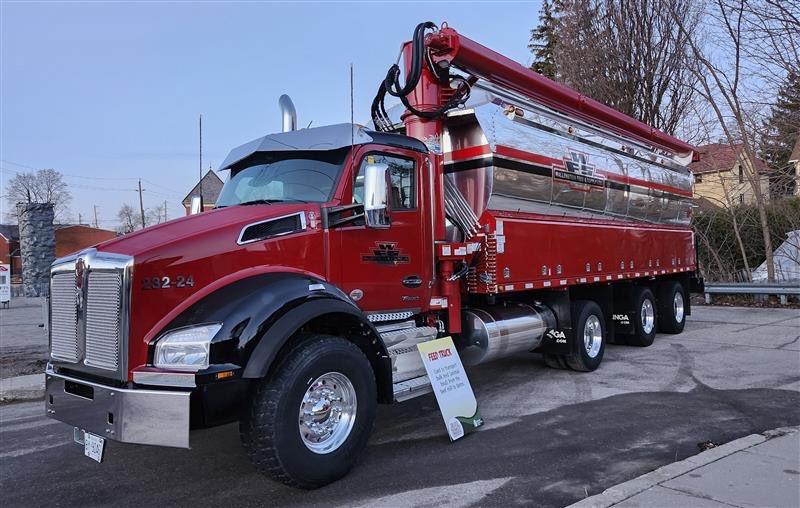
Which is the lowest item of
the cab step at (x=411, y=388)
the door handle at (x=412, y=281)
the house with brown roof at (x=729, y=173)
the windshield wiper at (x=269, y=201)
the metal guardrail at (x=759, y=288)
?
the cab step at (x=411, y=388)

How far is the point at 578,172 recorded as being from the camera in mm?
8062

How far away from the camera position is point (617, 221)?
9281mm

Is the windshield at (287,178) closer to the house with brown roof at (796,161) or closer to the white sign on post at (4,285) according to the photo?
the house with brown roof at (796,161)

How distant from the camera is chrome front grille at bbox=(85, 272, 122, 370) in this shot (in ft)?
12.5

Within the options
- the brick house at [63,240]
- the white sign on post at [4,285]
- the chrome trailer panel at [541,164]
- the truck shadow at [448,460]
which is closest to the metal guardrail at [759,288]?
the chrome trailer panel at [541,164]

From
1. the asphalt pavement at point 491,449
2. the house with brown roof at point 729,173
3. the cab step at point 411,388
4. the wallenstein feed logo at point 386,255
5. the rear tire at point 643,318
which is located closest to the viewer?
the asphalt pavement at point 491,449

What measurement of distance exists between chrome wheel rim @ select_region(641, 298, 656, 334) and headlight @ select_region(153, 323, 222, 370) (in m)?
8.55

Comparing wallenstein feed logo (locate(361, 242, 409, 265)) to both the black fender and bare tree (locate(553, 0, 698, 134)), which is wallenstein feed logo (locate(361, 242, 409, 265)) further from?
bare tree (locate(553, 0, 698, 134))

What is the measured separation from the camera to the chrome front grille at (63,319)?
419 cm

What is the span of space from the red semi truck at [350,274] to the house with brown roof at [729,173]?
1127cm

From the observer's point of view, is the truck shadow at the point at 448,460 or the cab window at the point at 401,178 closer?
the truck shadow at the point at 448,460

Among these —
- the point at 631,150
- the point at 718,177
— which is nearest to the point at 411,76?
the point at 631,150

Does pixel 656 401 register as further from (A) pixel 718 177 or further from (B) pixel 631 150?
(A) pixel 718 177

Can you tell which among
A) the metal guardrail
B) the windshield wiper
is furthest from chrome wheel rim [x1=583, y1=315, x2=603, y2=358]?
the metal guardrail
